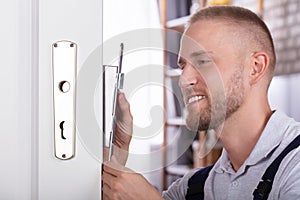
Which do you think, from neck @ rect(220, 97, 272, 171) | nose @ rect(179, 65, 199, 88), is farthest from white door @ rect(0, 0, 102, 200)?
neck @ rect(220, 97, 272, 171)

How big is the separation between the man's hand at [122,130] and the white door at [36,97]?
72 millimetres

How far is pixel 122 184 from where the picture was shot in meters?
0.39

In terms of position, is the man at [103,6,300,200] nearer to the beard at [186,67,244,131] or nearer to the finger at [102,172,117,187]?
the beard at [186,67,244,131]

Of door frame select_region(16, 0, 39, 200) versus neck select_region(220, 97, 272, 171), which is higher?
door frame select_region(16, 0, 39, 200)

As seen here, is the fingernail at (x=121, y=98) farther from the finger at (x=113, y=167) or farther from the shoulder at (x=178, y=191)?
the shoulder at (x=178, y=191)

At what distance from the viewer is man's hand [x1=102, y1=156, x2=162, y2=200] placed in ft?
1.19

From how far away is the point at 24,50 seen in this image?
322mm

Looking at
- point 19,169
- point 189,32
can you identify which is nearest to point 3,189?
point 19,169

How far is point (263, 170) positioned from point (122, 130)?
0.82 ft

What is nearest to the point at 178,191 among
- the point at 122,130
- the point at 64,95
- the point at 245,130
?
the point at 245,130

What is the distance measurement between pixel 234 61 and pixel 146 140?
22 centimetres

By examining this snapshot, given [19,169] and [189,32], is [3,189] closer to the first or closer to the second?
[19,169]

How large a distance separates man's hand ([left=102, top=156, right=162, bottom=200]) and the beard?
0.62 feet

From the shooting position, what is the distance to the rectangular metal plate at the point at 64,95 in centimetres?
32
